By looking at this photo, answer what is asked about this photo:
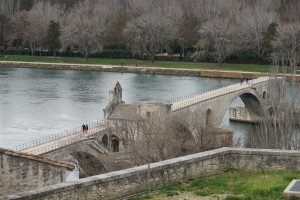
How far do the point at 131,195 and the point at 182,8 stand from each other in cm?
10490

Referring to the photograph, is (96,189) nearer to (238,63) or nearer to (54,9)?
(238,63)

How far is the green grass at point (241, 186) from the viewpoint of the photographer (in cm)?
1441

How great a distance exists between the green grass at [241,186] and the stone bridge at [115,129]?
636 inches

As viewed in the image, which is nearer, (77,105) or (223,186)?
(223,186)

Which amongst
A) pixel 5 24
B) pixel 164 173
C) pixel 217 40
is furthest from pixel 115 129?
pixel 5 24

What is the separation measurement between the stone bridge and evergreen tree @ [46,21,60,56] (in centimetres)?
5845

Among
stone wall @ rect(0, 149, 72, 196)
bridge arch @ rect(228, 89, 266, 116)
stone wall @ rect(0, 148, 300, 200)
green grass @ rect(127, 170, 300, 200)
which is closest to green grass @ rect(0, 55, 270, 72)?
bridge arch @ rect(228, 89, 266, 116)

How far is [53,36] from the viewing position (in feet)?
360

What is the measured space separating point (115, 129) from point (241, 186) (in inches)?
1059

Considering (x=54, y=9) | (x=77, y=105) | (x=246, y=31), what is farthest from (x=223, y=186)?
(x=54, y=9)

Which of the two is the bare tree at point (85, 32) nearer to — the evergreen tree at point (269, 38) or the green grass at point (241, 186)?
the evergreen tree at point (269, 38)

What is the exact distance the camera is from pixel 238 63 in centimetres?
10200

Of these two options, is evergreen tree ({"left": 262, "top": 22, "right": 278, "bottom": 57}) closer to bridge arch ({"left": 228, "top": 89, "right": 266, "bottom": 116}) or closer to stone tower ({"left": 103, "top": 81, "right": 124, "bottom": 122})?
bridge arch ({"left": 228, "top": 89, "right": 266, "bottom": 116})

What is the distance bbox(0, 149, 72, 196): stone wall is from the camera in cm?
2352
